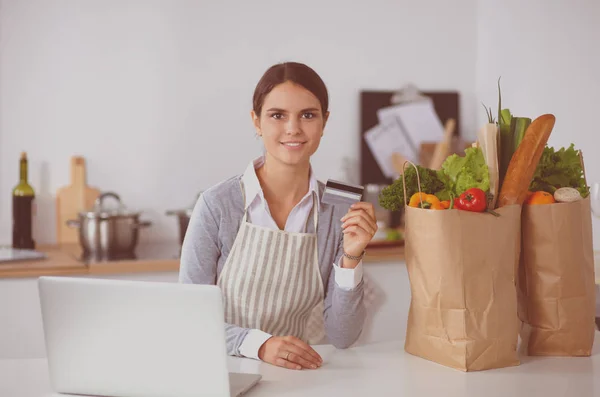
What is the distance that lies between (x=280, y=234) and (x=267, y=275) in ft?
0.33

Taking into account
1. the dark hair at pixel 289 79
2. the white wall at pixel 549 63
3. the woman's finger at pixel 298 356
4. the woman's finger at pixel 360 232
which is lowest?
the woman's finger at pixel 298 356

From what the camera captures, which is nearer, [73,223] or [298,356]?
[298,356]

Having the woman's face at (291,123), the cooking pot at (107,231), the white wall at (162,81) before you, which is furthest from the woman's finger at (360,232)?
the white wall at (162,81)

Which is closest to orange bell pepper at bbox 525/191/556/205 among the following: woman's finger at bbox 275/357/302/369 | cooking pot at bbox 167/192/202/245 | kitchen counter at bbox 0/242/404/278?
woman's finger at bbox 275/357/302/369

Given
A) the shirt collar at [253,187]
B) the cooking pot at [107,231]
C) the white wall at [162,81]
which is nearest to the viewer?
the shirt collar at [253,187]

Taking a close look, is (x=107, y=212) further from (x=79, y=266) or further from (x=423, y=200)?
(x=423, y=200)

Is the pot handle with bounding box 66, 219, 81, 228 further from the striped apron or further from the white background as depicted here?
the striped apron

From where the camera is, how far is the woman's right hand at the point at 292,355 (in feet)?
4.73

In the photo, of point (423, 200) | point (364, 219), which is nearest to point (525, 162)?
point (423, 200)

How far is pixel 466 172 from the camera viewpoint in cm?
148

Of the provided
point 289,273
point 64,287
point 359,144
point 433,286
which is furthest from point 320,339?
point 359,144

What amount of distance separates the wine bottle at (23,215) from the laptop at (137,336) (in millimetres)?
1861

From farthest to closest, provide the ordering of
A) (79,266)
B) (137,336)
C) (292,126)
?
(79,266) < (292,126) < (137,336)

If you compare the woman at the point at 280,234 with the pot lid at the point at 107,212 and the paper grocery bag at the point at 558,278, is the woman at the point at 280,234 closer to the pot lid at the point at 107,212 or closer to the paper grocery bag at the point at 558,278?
the paper grocery bag at the point at 558,278
